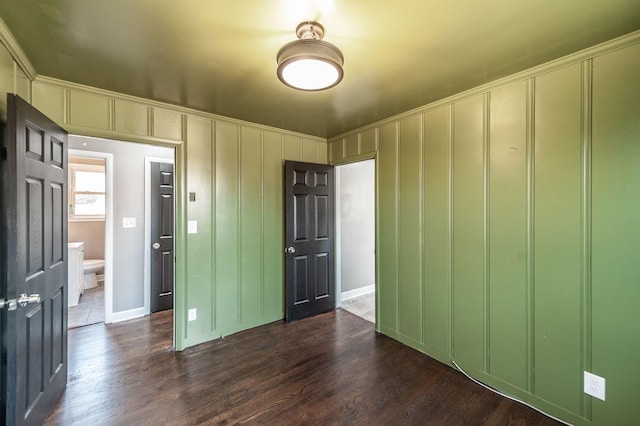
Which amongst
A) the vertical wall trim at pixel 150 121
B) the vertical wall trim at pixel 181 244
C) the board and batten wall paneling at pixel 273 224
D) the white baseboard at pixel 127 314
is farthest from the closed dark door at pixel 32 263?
the board and batten wall paneling at pixel 273 224

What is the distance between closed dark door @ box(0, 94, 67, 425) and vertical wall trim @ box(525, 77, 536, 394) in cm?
316

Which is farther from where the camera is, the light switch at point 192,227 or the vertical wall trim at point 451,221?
the light switch at point 192,227

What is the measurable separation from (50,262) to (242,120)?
210 cm

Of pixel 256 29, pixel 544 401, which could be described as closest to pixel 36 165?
pixel 256 29

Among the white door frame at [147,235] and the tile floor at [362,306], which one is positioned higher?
the white door frame at [147,235]

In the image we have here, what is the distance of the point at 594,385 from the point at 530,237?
0.97 metres

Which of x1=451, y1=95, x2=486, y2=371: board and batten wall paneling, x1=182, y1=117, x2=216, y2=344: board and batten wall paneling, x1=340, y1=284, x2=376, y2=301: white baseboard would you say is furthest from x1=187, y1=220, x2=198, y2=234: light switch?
x1=451, y1=95, x2=486, y2=371: board and batten wall paneling

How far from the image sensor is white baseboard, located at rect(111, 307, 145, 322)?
337 cm

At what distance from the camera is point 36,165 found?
1.63m

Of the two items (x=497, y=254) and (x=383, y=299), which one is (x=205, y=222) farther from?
(x=497, y=254)

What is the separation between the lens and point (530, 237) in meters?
1.97

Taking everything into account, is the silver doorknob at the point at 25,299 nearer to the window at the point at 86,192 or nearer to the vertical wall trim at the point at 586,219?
the vertical wall trim at the point at 586,219

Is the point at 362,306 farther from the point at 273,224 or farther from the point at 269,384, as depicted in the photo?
the point at 269,384

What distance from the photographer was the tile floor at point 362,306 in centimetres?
361
